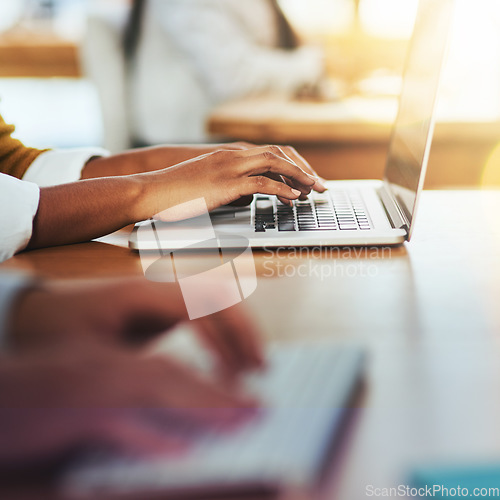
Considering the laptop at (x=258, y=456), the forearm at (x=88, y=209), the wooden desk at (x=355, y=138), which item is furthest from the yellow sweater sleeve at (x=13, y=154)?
the wooden desk at (x=355, y=138)

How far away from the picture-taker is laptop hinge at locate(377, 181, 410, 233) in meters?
0.70

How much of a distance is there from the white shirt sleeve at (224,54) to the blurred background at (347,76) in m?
0.21

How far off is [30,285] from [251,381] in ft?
1.01

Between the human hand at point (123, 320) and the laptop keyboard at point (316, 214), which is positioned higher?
the human hand at point (123, 320)

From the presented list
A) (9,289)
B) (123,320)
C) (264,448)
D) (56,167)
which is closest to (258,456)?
(264,448)

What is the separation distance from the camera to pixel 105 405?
1.06ft

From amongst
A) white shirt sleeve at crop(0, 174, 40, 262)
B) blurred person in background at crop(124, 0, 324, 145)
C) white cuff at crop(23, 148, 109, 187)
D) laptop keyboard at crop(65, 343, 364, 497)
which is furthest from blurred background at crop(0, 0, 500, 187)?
laptop keyboard at crop(65, 343, 364, 497)

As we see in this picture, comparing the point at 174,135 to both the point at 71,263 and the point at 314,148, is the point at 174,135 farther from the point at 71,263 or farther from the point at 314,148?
the point at 71,263

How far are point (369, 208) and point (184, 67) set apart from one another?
1.69 metres

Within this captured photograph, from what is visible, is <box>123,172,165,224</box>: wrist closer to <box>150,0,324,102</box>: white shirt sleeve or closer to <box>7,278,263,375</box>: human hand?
<box>7,278,263,375</box>: human hand

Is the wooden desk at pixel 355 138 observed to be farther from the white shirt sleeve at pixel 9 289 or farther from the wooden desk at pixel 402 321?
the white shirt sleeve at pixel 9 289

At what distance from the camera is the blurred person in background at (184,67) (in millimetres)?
2195

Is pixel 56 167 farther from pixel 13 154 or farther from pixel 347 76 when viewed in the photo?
pixel 347 76

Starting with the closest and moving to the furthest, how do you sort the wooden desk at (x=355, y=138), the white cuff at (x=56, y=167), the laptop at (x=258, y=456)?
the laptop at (x=258, y=456) < the white cuff at (x=56, y=167) < the wooden desk at (x=355, y=138)
